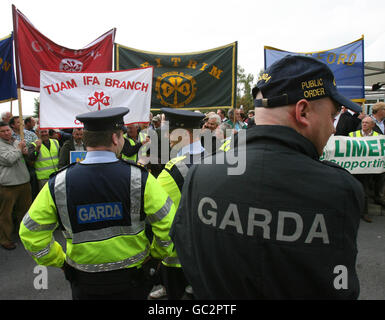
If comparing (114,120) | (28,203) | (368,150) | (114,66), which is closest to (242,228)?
(114,120)

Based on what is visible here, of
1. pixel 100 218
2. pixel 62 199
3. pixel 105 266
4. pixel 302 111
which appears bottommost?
pixel 105 266

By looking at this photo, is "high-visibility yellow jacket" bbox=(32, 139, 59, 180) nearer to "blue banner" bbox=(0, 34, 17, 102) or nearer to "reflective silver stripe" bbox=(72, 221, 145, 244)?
"blue banner" bbox=(0, 34, 17, 102)

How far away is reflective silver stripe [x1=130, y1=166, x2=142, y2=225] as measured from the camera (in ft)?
5.62

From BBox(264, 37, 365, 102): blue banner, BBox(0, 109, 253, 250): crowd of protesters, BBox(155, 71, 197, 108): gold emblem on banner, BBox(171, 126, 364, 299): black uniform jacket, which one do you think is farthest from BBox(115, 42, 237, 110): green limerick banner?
BBox(171, 126, 364, 299): black uniform jacket

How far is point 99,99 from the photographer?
432 cm

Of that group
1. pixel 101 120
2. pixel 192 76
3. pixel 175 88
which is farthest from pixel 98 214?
pixel 192 76

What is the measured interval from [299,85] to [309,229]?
48cm

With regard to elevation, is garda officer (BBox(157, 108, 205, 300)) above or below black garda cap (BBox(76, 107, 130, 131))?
below

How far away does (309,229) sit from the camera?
0.82 meters

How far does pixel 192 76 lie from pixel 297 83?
4.69 m

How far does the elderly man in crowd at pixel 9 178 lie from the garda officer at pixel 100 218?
3231 mm

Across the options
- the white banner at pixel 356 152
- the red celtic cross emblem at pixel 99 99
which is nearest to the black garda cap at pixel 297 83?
the red celtic cross emblem at pixel 99 99

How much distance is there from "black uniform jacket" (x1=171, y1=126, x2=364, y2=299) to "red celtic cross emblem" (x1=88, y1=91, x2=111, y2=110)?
3.85 meters

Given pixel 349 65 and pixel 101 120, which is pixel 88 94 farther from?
pixel 349 65
